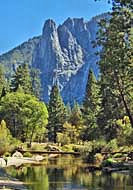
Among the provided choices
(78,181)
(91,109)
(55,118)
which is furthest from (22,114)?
(78,181)

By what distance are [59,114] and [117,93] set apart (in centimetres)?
5891

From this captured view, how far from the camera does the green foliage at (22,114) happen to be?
2889 inches

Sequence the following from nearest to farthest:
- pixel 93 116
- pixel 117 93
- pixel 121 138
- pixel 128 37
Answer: pixel 128 37 < pixel 117 93 < pixel 121 138 < pixel 93 116

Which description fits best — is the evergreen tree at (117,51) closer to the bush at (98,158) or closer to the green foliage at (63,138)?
the bush at (98,158)

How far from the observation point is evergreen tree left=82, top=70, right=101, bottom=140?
266ft

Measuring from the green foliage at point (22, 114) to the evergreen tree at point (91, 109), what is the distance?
10.1m

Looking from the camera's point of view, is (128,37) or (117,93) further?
(117,93)

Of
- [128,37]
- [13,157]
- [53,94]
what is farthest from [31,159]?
[53,94]

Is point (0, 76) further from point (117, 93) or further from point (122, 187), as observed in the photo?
point (122, 187)

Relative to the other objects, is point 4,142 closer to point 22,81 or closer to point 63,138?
point 63,138

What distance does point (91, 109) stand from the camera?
8712 cm

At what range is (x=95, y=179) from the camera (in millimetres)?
33719

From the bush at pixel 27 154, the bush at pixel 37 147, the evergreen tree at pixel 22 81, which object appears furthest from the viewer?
the evergreen tree at pixel 22 81

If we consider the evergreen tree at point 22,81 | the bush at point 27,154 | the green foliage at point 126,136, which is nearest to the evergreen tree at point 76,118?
the evergreen tree at point 22,81
